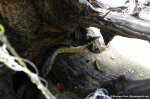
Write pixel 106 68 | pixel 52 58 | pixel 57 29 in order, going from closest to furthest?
1. pixel 57 29
2. pixel 52 58
3. pixel 106 68

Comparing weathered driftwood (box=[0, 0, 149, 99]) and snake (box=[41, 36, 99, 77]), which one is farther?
snake (box=[41, 36, 99, 77])

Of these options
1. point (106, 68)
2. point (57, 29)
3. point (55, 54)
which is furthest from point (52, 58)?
point (106, 68)

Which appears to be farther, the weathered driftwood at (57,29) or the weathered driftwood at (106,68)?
the weathered driftwood at (106,68)

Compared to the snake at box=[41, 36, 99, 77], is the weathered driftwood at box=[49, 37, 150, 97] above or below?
below

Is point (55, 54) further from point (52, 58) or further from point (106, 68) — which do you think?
point (106, 68)

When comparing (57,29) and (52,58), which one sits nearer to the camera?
(57,29)

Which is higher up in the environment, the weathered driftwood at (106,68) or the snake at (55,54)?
the snake at (55,54)

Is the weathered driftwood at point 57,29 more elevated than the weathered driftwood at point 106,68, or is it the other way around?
the weathered driftwood at point 57,29

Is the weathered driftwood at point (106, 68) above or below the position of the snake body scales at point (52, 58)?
below

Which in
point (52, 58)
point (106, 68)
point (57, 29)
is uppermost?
point (57, 29)

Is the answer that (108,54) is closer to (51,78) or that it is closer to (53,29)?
(51,78)

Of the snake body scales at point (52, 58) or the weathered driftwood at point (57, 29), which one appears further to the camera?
the snake body scales at point (52, 58)
